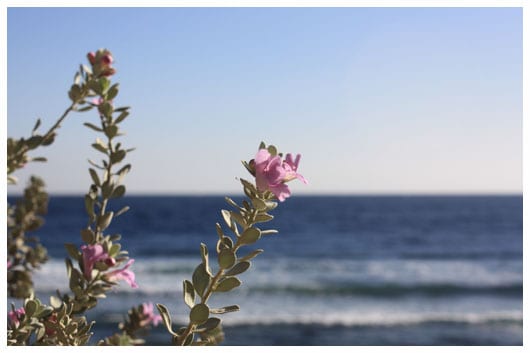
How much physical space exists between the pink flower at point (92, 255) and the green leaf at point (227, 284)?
0.89ft

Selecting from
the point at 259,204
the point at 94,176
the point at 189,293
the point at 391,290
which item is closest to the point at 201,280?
the point at 189,293

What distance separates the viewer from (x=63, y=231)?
30.2m

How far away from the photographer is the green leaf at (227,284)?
90 centimetres

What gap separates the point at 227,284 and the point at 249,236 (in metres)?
0.08

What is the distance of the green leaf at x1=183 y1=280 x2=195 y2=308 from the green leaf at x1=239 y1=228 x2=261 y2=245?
10cm

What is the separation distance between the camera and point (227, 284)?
910mm

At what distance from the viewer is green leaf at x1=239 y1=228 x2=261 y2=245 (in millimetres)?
889

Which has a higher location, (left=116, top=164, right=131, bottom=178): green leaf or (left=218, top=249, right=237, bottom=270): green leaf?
(left=116, top=164, right=131, bottom=178): green leaf

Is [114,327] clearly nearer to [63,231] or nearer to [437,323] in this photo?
[437,323]

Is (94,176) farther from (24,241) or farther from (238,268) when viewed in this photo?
(24,241)

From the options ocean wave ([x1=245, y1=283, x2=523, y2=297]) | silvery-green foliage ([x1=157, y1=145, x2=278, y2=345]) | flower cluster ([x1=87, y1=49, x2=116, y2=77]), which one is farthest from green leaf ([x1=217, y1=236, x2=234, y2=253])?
ocean wave ([x1=245, y1=283, x2=523, y2=297])

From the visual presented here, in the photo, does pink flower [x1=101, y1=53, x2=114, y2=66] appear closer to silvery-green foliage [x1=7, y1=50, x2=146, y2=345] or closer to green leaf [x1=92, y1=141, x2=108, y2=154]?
silvery-green foliage [x1=7, y1=50, x2=146, y2=345]

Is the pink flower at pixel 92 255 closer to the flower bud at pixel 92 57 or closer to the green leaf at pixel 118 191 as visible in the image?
the green leaf at pixel 118 191

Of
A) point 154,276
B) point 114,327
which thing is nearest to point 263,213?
→ point 114,327
